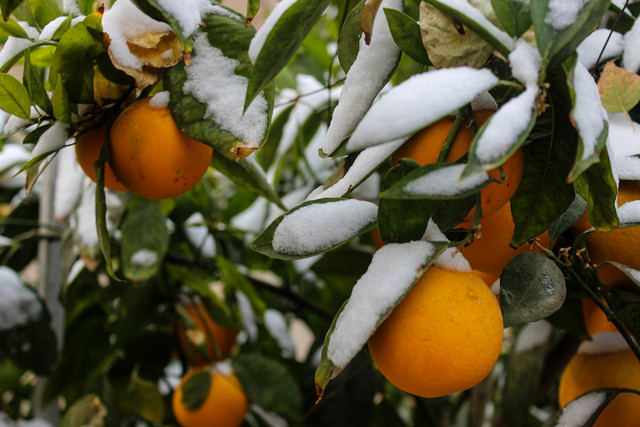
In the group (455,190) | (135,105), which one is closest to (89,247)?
(135,105)

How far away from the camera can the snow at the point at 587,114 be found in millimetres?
281

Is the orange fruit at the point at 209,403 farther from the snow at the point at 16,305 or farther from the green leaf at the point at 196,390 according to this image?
the snow at the point at 16,305

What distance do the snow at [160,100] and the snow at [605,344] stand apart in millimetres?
437

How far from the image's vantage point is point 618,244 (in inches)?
17.4

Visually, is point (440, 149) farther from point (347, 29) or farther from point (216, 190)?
point (216, 190)

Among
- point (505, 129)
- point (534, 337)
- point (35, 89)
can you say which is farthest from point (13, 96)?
point (534, 337)

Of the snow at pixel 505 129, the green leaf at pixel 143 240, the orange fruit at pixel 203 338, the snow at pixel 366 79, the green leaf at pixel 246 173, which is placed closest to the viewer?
the snow at pixel 505 129

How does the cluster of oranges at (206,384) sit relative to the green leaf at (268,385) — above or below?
below

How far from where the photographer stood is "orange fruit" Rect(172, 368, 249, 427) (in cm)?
77

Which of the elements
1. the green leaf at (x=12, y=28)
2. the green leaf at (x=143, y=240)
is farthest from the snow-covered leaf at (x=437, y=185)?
the green leaf at (x=143, y=240)

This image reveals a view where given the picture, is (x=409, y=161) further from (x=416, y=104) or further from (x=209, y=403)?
(x=209, y=403)

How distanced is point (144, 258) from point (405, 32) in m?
0.47

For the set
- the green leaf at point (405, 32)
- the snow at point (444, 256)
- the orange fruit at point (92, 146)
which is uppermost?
the green leaf at point (405, 32)

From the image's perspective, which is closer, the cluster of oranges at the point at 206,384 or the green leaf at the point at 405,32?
the green leaf at the point at 405,32
